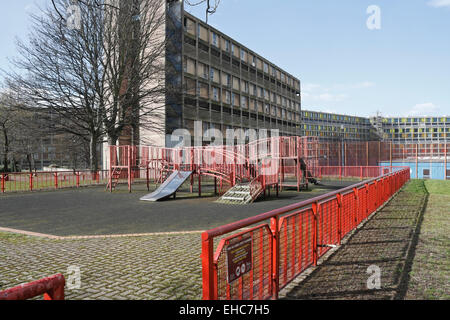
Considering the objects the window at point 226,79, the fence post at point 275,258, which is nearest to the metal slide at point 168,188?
the fence post at point 275,258

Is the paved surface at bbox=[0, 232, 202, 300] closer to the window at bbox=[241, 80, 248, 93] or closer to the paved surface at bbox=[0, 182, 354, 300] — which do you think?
the paved surface at bbox=[0, 182, 354, 300]

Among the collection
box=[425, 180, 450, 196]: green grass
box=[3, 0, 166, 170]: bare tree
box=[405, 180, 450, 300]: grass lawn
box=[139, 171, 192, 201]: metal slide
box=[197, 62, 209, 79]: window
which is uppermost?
box=[197, 62, 209, 79]: window

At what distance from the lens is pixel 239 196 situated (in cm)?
1470

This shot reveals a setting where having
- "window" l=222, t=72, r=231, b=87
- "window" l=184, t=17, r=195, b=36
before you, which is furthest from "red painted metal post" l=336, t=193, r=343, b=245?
"window" l=222, t=72, r=231, b=87

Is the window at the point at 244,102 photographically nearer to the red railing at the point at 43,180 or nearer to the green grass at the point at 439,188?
the red railing at the point at 43,180

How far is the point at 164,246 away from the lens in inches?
264

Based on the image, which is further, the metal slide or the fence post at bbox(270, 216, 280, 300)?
the metal slide

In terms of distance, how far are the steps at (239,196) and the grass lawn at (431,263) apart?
6713 millimetres

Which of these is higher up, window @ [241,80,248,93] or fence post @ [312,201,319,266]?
window @ [241,80,248,93]

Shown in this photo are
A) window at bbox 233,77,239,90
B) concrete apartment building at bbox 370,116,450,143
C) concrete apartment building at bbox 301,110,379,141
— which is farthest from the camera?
concrete apartment building at bbox 301,110,379,141

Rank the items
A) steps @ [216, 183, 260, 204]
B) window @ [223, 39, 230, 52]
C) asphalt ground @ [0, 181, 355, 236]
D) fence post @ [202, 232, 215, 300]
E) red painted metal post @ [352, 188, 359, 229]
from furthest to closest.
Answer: window @ [223, 39, 230, 52] → steps @ [216, 183, 260, 204] → asphalt ground @ [0, 181, 355, 236] → red painted metal post @ [352, 188, 359, 229] → fence post @ [202, 232, 215, 300]

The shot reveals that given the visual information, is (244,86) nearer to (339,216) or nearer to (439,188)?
(439,188)

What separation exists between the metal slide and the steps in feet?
8.35

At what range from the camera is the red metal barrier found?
166 cm
